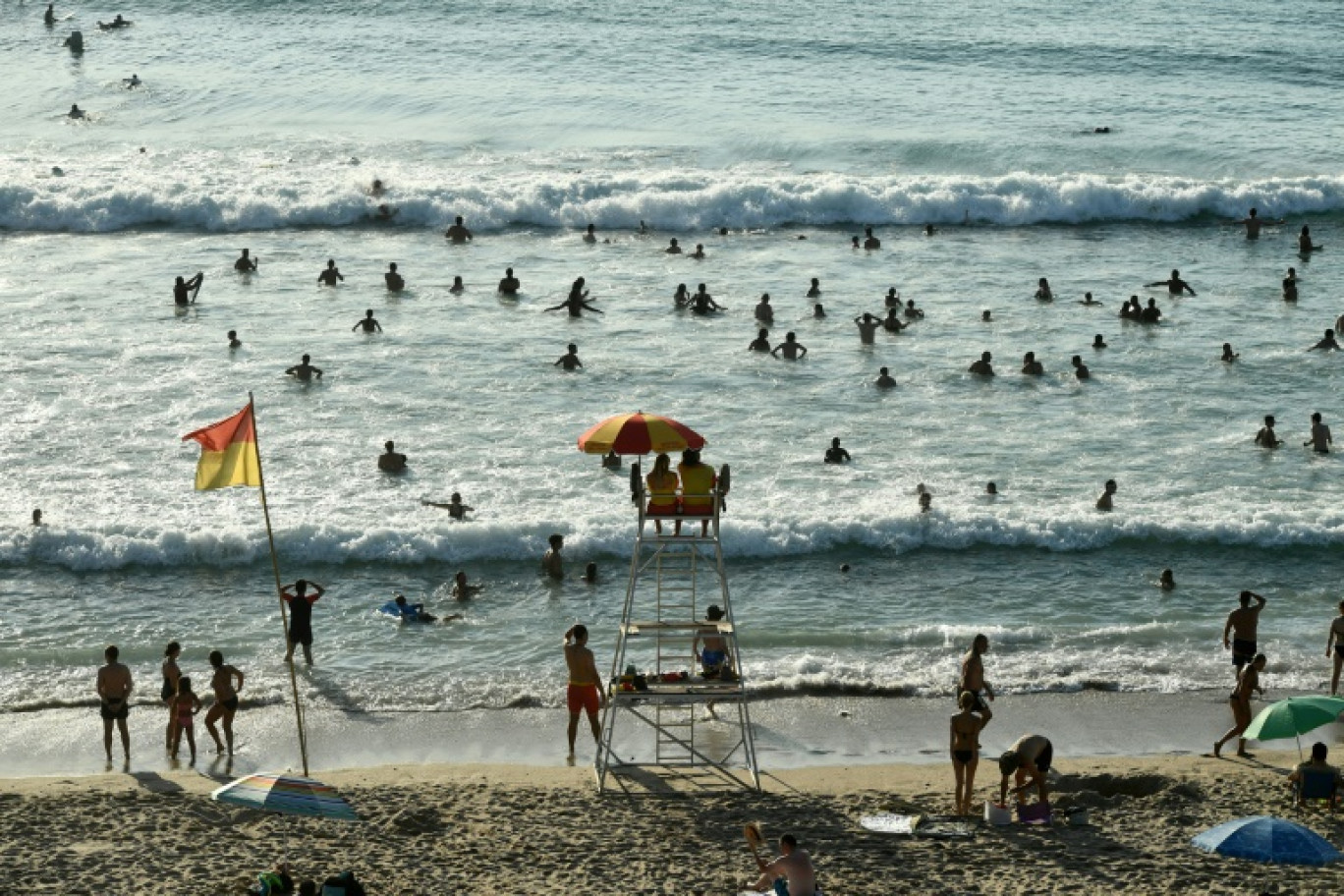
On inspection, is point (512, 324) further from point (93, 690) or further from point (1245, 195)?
point (1245, 195)

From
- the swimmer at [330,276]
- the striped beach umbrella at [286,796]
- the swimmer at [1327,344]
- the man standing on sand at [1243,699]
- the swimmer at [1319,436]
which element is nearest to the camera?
the striped beach umbrella at [286,796]

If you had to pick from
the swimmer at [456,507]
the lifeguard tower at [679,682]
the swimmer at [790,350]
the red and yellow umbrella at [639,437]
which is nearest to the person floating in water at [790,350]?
the swimmer at [790,350]

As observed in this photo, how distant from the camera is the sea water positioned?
1864 cm

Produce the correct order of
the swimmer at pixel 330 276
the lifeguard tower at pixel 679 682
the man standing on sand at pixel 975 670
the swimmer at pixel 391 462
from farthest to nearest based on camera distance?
the swimmer at pixel 330 276 → the swimmer at pixel 391 462 → the man standing on sand at pixel 975 670 → the lifeguard tower at pixel 679 682

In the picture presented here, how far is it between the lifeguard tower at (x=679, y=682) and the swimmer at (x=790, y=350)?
30.2ft

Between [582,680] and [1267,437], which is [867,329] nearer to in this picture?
[1267,437]

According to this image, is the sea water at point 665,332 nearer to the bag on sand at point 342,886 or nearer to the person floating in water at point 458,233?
the person floating in water at point 458,233

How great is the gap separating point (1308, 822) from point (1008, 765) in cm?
226

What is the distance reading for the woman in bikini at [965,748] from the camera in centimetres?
1345

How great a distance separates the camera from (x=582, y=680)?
14.8 meters

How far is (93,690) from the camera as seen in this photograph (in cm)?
1650

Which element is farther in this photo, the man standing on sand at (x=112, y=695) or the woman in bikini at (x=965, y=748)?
the man standing on sand at (x=112, y=695)

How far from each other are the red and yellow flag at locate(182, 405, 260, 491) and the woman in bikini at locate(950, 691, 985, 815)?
5789mm

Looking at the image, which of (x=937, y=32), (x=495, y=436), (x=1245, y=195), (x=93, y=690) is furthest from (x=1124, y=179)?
(x=93, y=690)
